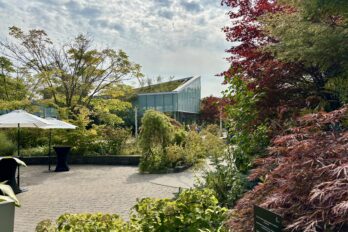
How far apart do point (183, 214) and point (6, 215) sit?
183cm

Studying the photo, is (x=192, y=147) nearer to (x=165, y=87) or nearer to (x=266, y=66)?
(x=266, y=66)

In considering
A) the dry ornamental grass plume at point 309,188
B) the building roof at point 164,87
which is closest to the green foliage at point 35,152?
the dry ornamental grass plume at point 309,188

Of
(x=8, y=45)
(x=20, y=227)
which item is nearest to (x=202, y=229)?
(x=20, y=227)

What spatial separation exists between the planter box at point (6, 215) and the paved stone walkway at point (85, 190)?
5.56 ft

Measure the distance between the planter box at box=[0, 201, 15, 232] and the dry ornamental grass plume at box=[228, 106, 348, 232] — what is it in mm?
2232

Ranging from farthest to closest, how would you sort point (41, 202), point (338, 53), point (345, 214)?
point (41, 202) → point (338, 53) → point (345, 214)

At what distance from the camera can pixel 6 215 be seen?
310cm

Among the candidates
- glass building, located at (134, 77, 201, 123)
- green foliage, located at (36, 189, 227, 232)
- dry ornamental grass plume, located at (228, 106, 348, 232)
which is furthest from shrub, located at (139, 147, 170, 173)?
glass building, located at (134, 77, 201, 123)

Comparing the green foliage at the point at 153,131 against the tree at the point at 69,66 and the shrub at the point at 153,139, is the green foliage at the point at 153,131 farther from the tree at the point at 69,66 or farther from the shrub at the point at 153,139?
the tree at the point at 69,66

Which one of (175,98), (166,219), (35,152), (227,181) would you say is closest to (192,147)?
(227,181)

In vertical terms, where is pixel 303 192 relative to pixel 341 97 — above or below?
below

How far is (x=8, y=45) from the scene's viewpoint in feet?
56.6

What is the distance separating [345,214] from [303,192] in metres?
0.39

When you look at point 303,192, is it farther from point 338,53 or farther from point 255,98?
point 255,98
